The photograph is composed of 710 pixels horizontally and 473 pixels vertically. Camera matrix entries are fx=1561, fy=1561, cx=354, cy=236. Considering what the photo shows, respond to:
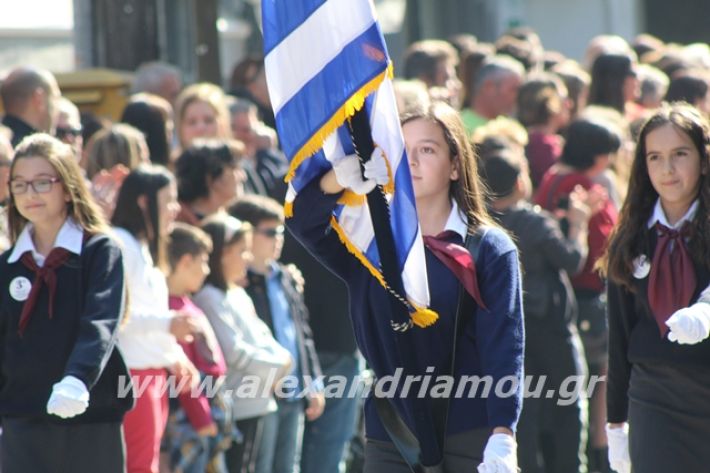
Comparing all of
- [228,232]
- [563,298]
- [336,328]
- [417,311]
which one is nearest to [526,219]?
[563,298]

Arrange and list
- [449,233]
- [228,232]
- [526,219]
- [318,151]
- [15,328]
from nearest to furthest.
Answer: [318,151] < [449,233] < [15,328] < [228,232] < [526,219]

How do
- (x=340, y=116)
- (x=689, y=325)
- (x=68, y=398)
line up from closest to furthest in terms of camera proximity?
1. (x=340, y=116)
2. (x=689, y=325)
3. (x=68, y=398)

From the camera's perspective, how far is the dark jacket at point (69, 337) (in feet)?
20.2

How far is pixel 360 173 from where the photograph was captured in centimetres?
495

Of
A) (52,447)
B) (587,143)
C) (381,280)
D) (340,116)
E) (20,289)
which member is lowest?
(52,447)

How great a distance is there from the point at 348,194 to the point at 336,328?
142 inches

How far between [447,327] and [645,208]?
1469 millimetres

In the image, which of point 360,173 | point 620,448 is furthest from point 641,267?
point 360,173

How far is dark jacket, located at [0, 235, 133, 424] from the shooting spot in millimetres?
6172

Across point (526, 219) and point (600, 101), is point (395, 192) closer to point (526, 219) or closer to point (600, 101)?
point (526, 219)

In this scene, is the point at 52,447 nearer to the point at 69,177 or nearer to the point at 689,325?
the point at 69,177

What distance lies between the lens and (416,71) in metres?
11.6

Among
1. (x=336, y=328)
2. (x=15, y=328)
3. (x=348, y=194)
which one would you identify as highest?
(x=348, y=194)

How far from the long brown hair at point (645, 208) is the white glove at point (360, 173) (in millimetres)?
1627
